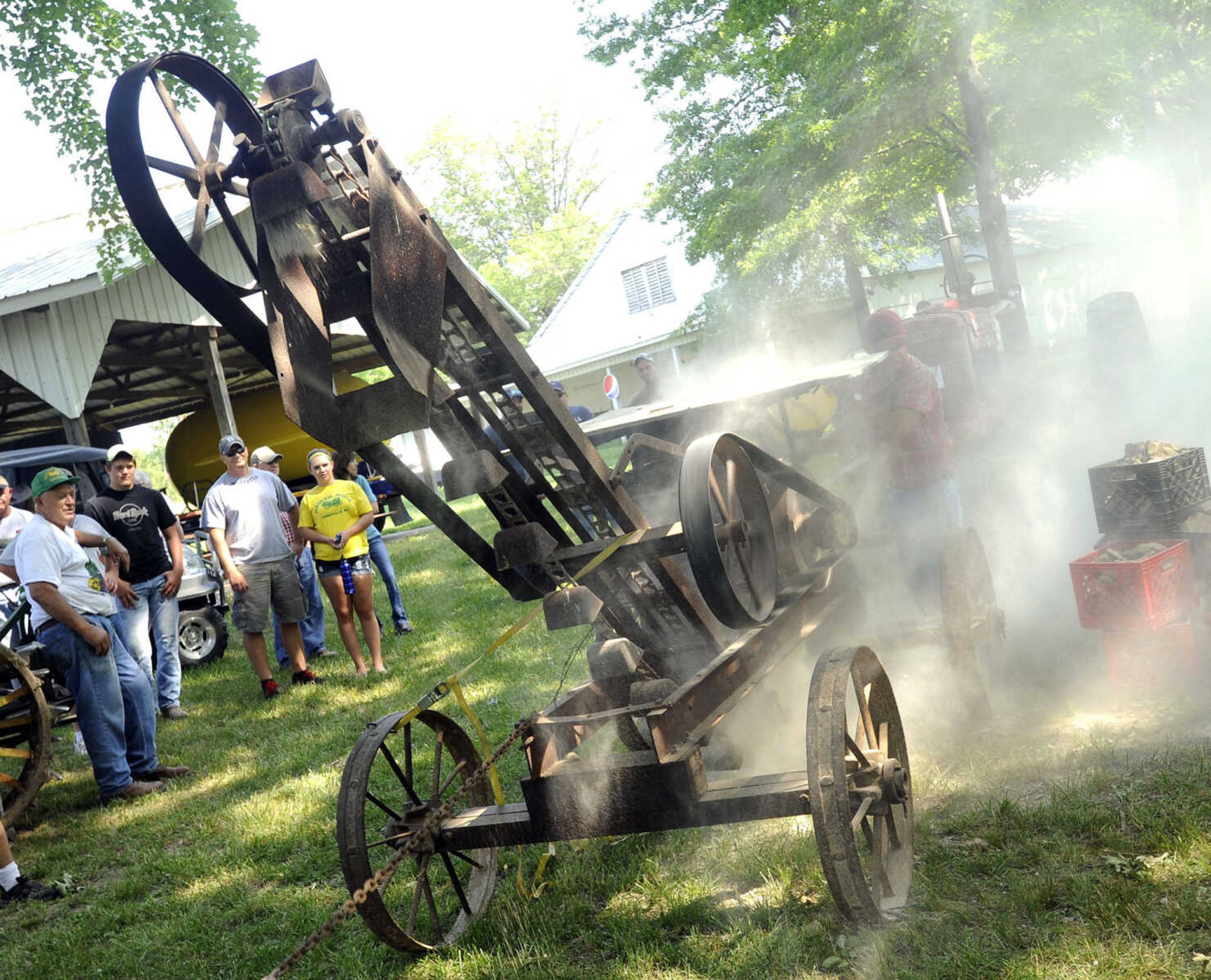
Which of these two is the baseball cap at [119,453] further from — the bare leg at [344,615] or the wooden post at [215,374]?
the wooden post at [215,374]

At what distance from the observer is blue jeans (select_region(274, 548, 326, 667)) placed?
31.5ft

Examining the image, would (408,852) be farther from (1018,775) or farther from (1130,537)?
(1130,537)

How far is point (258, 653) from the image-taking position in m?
8.37

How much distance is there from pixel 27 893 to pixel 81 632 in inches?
58.3

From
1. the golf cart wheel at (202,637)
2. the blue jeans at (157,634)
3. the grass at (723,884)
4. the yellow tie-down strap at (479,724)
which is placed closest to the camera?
the grass at (723,884)

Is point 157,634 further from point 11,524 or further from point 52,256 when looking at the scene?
point 52,256

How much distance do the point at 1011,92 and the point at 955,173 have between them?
5.73m

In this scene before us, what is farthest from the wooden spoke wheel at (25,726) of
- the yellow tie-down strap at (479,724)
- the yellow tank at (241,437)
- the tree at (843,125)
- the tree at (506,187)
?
the tree at (506,187)

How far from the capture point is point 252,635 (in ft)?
27.2

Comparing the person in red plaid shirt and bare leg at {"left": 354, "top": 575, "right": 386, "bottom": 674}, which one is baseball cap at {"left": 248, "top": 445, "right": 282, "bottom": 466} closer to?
bare leg at {"left": 354, "top": 575, "right": 386, "bottom": 674}

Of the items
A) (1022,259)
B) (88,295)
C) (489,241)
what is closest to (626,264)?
(1022,259)

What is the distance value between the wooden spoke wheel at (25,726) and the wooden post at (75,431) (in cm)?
770

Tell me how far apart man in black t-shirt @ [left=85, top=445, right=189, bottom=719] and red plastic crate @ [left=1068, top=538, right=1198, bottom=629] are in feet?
20.5

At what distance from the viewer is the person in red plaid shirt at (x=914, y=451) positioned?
19.9 feet
